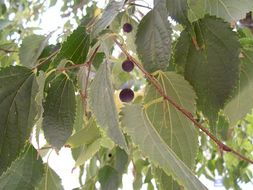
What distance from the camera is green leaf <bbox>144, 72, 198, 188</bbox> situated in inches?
19.3

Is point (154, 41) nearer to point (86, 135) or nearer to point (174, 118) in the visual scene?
point (174, 118)

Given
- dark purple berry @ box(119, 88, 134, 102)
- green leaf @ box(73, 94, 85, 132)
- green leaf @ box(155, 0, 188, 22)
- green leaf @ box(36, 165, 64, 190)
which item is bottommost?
green leaf @ box(36, 165, 64, 190)

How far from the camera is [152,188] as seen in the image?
124 cm

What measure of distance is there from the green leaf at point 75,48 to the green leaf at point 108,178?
0.39m

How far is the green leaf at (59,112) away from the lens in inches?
19.8

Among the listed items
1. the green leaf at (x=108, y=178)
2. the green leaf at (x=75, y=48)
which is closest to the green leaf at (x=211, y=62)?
the green leaf at (x=75, y=48)

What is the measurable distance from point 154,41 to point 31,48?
326 millimetres

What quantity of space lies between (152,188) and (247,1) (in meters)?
0.80

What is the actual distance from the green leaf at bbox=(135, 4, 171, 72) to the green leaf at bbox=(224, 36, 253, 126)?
10 cm

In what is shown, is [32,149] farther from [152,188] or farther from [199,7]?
[152,188]

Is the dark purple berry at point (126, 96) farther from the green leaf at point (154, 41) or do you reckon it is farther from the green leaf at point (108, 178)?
the green leaf at point (108, 178)

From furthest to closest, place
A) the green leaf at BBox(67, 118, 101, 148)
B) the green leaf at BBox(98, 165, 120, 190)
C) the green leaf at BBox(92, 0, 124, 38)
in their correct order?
the green leaf at BBox(98, 165, 120, 190) → the green leaf at BBox(67, 118, 101, 148) → the green leaf at BBox(92, 0, 124, 38)

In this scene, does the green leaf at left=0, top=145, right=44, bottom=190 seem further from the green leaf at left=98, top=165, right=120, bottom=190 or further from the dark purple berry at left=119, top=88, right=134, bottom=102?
the green leaf at left=98, top=165, right=120, bottom=190

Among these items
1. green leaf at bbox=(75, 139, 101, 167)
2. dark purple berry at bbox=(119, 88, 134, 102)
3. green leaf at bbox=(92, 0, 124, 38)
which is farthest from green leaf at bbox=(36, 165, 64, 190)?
green leaf at bbox=(92, 0, 124, 38)
